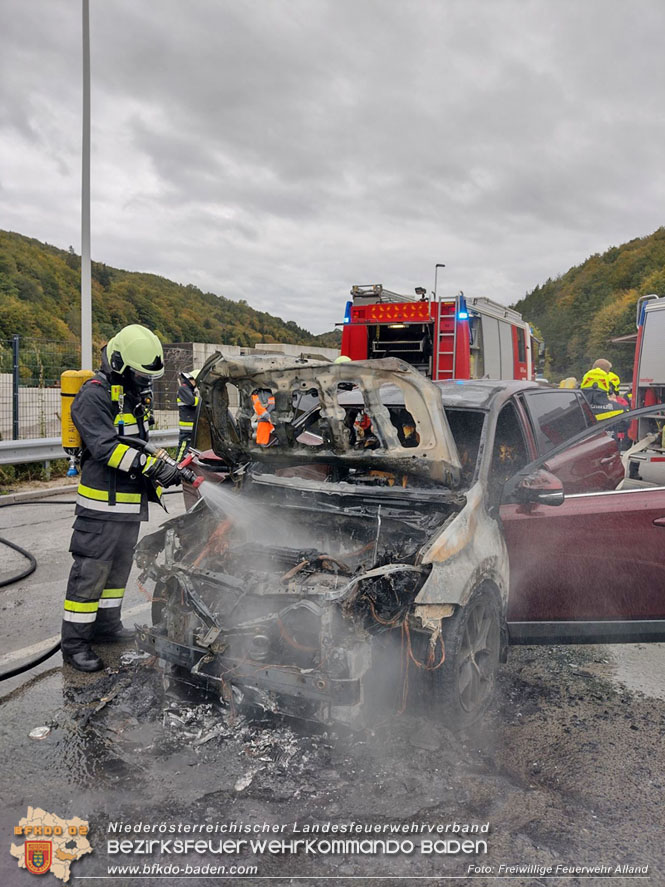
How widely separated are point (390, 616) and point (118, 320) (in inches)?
1986

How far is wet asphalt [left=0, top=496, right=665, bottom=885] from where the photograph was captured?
2206 millimetres

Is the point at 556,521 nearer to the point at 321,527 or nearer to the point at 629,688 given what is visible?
the point at 629,688

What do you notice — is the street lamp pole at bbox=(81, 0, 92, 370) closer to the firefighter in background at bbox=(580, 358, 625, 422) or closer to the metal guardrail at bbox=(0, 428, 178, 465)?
the metal guardrail at bbox=(0, 428, 178, 465)

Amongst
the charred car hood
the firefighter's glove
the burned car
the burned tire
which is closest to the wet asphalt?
the burned tire

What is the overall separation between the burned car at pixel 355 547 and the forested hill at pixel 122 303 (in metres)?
35.0

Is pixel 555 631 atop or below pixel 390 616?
below

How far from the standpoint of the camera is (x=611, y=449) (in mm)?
4770

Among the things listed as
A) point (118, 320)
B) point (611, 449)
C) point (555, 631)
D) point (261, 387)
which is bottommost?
point (555, 631)

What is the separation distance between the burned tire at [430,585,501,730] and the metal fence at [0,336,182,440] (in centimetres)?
813

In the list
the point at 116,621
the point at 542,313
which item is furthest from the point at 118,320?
the point at 542,313

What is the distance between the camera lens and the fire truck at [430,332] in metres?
10.4

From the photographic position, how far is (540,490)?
323cm

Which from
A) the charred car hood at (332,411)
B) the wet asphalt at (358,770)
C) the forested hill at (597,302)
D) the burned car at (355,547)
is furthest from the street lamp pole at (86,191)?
the forested hill at (597,302)

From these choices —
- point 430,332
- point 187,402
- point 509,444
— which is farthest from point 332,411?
point 430,332
